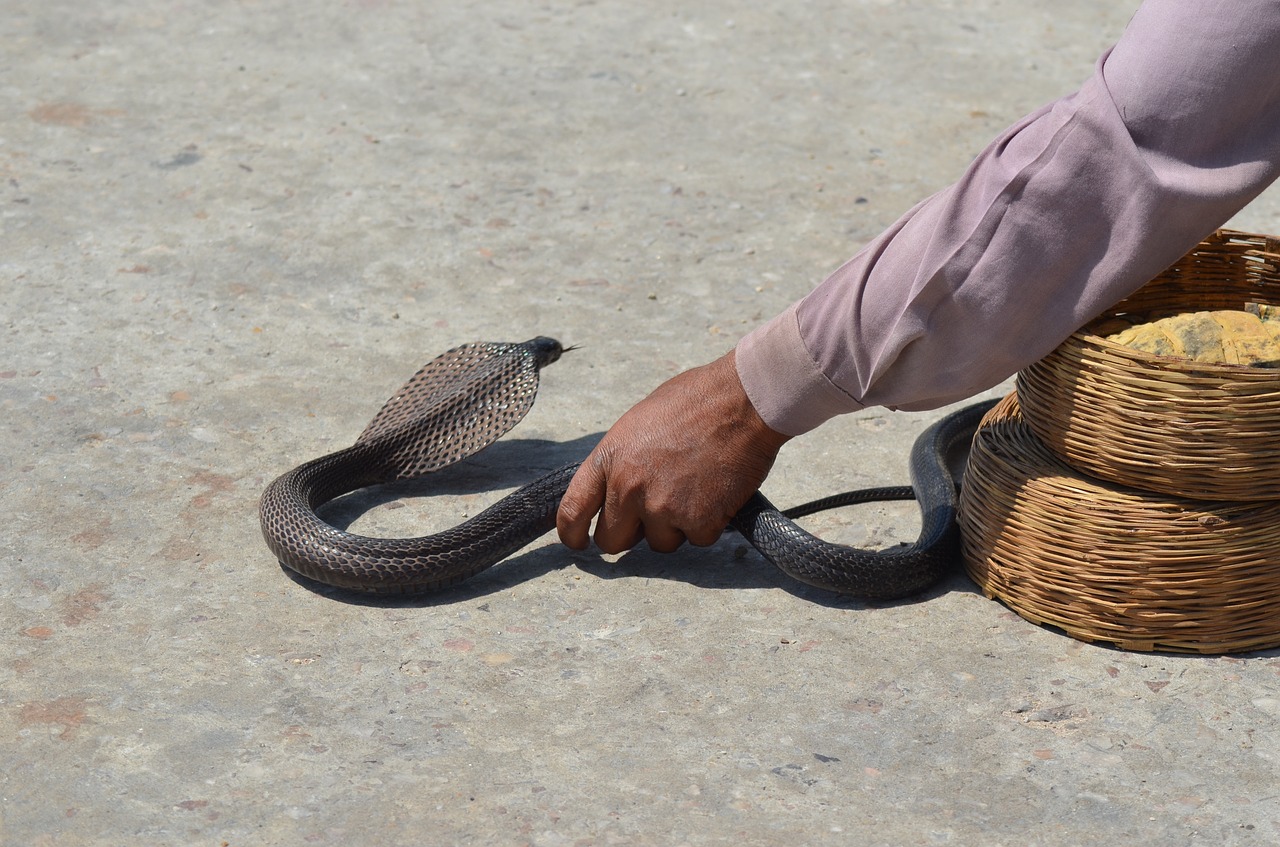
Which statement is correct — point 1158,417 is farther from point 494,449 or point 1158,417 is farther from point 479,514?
point 494,449

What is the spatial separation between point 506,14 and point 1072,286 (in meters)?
4.81

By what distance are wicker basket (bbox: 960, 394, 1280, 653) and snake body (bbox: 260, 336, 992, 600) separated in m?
0.24

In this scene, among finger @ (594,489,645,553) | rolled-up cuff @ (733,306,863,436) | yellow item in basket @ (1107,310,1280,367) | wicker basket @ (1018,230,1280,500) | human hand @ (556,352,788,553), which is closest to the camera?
wicker basket @ (1018,230,1280,500)

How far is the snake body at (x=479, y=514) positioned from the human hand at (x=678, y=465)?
131 millimetres

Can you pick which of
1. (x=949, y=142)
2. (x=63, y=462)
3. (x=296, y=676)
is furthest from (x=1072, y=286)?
(x=949, y=142)

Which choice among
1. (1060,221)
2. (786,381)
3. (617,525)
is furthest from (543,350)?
(1060,221)

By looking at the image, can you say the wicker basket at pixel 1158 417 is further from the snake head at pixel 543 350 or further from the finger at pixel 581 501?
the snake head at pixel 543 350

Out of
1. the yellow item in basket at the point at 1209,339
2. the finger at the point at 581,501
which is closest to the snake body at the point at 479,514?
the finger at the point at 581,501

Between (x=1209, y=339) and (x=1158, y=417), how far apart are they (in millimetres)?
215

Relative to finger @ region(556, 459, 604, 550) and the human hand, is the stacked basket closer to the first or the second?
the human hand

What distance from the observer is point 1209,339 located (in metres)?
2.85

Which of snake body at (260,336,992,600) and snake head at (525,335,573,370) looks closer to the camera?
snake body at (260,336,992,600)

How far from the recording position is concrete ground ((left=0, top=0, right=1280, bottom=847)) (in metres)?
2.68

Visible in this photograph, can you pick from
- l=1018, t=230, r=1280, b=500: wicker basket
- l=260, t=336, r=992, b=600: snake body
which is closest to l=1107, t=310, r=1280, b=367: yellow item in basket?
l=1018, t=230, r=1280, b=500: wicker basket
